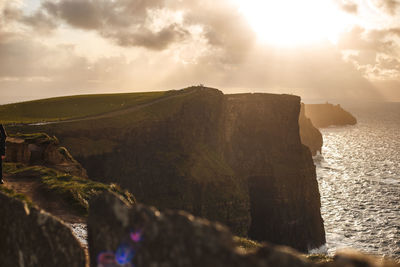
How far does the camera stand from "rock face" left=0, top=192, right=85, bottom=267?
825cm

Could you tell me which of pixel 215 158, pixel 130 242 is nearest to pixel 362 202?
pixel 215 158

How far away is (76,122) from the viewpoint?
215ft

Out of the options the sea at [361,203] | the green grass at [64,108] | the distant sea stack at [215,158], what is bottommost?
the sea at [361,203]

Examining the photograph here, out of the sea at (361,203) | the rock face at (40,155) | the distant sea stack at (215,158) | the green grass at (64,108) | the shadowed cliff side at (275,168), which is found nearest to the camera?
the rock face at (40,155)

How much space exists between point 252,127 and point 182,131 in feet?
76.6

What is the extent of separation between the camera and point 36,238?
8.48m

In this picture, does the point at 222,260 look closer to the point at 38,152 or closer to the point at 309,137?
the point at 38,152

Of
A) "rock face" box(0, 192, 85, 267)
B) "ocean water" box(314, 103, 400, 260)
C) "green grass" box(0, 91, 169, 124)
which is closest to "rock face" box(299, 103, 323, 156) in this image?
"ocean water" box(314, 103, 400, 260)

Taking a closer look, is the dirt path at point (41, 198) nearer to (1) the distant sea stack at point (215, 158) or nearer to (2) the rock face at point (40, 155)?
(2) the rock face at point (40, 155)

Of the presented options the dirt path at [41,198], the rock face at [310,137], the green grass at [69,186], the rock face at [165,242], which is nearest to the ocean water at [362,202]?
the rock face at [310,137]

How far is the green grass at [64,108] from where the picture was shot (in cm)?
7481

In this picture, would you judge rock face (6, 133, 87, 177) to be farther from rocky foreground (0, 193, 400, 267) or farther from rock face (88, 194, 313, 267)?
rock face (88, 194, 313, 267)

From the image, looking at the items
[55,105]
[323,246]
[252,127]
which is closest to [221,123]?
[252,127]

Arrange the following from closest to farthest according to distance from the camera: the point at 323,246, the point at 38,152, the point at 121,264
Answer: the point at 121,264 < the point at 38,152 < the point at 323,246
